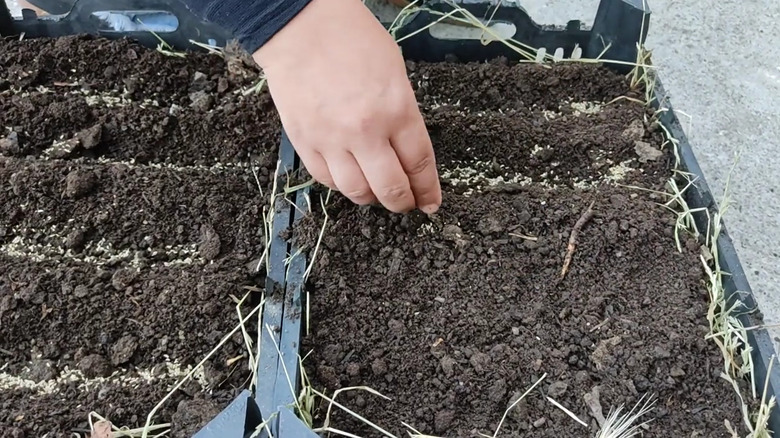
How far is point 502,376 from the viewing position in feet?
2.51

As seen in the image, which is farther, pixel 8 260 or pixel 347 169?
pixel 8 260

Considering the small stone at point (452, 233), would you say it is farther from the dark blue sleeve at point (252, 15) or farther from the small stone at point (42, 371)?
the small stone at point (42, 371)

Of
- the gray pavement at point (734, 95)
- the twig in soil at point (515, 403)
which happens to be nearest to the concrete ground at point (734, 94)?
the gray pavement at point (734, 95)

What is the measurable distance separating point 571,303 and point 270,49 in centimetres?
44

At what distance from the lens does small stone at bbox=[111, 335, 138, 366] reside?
801 mm

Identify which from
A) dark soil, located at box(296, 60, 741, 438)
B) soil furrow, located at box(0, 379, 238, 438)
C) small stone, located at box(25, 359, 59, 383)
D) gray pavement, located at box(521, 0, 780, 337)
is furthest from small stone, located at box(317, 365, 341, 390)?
gray pavement, located at box(521, 0, 780, 337)

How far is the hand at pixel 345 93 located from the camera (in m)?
0.66

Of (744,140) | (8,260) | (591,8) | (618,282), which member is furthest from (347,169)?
(591,8)

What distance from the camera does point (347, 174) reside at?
0.71 metres

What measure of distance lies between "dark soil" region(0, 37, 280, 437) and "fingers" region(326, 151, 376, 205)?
20 centimetres

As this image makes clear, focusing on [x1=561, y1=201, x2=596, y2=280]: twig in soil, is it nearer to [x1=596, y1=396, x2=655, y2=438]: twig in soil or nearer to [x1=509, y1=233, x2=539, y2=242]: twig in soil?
[x1=509, y1=233, x2=539, y2=242]: twig in soil

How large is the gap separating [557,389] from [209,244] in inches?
17.7

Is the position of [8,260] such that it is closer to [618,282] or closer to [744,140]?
[618,282]

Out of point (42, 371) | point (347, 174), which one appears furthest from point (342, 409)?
point (42, 371)
